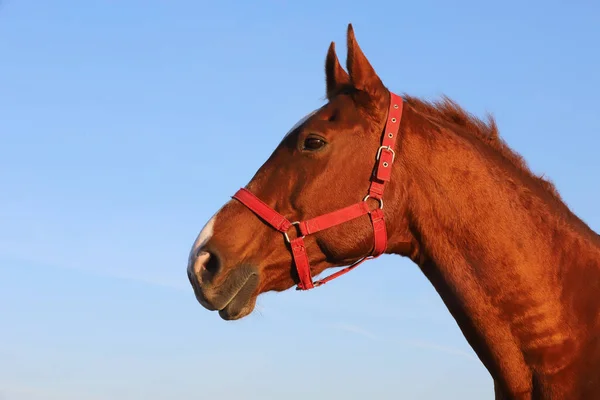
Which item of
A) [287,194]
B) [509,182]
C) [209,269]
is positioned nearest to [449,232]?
[509,182]

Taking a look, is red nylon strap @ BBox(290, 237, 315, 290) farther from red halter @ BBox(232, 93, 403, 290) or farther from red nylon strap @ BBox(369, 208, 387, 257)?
red nylon strap @ BBox(369, 208, 387, 257)

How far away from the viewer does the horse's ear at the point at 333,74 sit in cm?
646

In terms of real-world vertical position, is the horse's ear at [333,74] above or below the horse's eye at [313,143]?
above

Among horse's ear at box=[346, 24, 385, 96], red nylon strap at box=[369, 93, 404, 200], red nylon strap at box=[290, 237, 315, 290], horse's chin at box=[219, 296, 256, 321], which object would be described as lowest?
horse's chin at box=[219, 296, 256, 321]

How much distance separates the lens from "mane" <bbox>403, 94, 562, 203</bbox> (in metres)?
6.13

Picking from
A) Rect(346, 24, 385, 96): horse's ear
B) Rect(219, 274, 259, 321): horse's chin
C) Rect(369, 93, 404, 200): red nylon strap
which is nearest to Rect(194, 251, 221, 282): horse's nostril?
Rect(219, 274, 259, 321): horse's chin

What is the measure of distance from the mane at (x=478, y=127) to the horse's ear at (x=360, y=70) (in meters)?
0.53

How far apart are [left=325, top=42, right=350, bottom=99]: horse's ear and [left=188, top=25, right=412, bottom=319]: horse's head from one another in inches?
21.6

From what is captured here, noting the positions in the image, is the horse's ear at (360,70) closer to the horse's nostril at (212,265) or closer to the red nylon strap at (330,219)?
the red nylon strap at (330,219)

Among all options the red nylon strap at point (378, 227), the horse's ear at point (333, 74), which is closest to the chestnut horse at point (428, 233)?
the red nylon strap at point (378, 227)

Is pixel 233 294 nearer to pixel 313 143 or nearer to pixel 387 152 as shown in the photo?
pixel 313 143

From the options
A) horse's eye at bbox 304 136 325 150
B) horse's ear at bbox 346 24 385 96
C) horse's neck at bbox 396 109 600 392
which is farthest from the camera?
horse's ear at bbox 346 24 385 96

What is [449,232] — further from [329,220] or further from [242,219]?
[242,219]

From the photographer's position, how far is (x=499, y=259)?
5.50 meters
